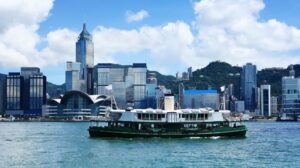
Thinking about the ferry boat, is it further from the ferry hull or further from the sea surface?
the sea surface

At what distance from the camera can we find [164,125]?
90750mm

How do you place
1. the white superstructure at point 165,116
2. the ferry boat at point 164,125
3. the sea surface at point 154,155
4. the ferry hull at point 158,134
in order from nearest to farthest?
the sea surface at point 154,155, the ferry hull at point 158,134, the ferry boat at point 164,125, the white superstructure at point 165,116

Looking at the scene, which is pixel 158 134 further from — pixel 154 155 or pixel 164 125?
pixel 154 155

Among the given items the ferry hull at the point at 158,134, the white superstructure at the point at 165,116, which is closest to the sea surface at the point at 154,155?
the ferry hull at the point at 158,134

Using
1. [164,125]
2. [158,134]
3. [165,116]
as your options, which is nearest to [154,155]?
[158,134]

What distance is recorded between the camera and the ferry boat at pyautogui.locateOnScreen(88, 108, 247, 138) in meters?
89.5

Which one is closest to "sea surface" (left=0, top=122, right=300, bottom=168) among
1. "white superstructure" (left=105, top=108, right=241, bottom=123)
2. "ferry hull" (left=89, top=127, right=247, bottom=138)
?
"ferry hull" (left=89, top=127, right=247, bottom=138)

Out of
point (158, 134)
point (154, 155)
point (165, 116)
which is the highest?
point (165, 116)

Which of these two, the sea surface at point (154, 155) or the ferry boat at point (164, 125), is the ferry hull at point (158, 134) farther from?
the sea surface at point (154, 155)

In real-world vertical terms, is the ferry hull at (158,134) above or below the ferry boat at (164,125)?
A: below

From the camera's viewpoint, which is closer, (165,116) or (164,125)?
(164,125)

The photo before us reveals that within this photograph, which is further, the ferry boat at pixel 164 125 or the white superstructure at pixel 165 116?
the white superstructure at pixel 165 116

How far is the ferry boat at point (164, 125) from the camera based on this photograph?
8950 centimetres

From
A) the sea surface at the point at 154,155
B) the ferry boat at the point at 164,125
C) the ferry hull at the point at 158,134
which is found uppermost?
the ferry boat at the point at 164,125
